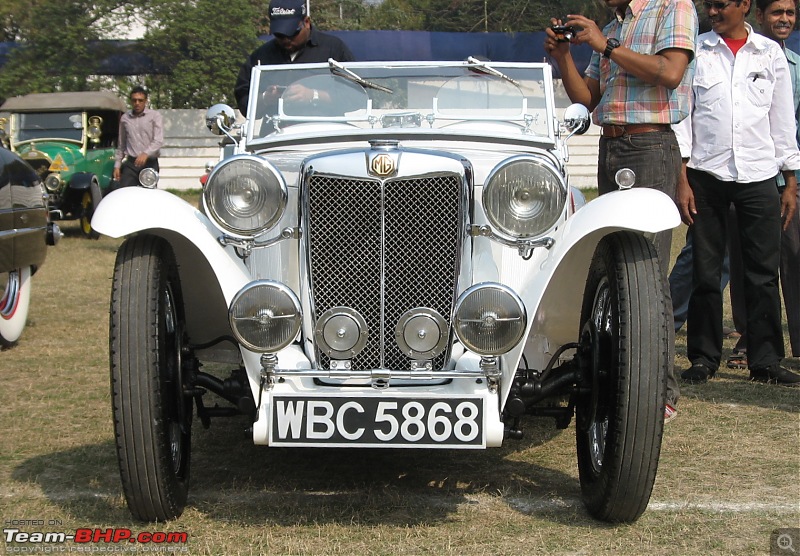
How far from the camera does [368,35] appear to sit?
935 inches

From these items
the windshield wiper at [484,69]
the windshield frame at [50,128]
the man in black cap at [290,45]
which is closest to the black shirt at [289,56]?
the man in black cap at [290,45]

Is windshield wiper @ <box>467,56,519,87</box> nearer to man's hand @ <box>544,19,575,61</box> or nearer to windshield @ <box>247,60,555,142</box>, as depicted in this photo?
windshield @ <box>247,60,555,142</box>

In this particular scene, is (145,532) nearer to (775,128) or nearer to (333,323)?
(333,323)

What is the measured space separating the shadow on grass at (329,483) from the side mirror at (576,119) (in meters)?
1.38

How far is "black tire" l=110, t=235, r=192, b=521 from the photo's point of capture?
3.39 meters

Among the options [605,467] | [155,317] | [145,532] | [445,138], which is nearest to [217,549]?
[145,532]

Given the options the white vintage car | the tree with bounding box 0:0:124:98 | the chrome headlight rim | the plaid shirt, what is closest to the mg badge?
the white vintage car

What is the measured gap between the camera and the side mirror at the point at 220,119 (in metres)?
4.70

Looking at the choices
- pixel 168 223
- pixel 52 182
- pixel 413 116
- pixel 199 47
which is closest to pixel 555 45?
pixel 413 116

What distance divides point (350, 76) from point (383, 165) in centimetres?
131

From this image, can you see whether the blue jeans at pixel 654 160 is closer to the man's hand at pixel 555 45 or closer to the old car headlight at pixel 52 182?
the man's hand at pixel 555 45

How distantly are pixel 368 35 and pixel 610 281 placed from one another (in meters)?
20.9

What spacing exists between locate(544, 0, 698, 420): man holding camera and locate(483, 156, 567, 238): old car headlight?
1276 millimetres

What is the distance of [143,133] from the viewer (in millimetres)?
13734
